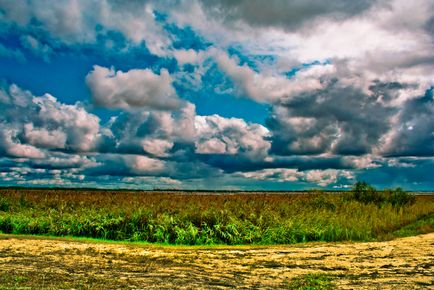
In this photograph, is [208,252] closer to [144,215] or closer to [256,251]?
[256,251]

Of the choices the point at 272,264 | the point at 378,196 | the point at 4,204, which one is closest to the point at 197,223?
the point at 272,264

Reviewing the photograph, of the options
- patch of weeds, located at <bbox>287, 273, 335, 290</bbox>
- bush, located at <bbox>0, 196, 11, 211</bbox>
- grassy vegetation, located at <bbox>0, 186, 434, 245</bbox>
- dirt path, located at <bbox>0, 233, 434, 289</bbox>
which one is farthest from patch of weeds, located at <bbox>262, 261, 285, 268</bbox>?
bush, located at <bbox>0, 196, 11, 211</bbox>

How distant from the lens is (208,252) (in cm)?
1166

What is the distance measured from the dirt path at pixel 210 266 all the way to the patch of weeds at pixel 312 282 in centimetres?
15

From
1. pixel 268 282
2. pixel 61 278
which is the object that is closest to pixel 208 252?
pixel 268 282

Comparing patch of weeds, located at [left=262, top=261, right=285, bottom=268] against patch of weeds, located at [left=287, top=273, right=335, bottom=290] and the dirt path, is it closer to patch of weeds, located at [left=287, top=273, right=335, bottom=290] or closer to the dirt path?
the dirt path

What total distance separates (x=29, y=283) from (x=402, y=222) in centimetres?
1751

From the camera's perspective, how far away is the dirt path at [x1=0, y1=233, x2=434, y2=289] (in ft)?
25.7

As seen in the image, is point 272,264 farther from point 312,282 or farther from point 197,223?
point 197,223

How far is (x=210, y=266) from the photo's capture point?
964 centimetres

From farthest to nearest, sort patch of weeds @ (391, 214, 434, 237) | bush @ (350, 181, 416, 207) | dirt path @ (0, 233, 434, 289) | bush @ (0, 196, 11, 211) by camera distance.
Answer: bush @ (350, 181, 416, 207) < bush @ (0, 196, 11, 211) < patch of weeds @ (391, 214, 434, 237) < dirt path @ (0, 233, 434, 289)

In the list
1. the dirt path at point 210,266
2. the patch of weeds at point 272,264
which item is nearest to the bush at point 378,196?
the dirt path at point 210,266

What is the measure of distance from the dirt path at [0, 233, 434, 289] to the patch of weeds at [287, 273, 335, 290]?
5.7 inches

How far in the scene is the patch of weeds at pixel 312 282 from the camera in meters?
7.47
